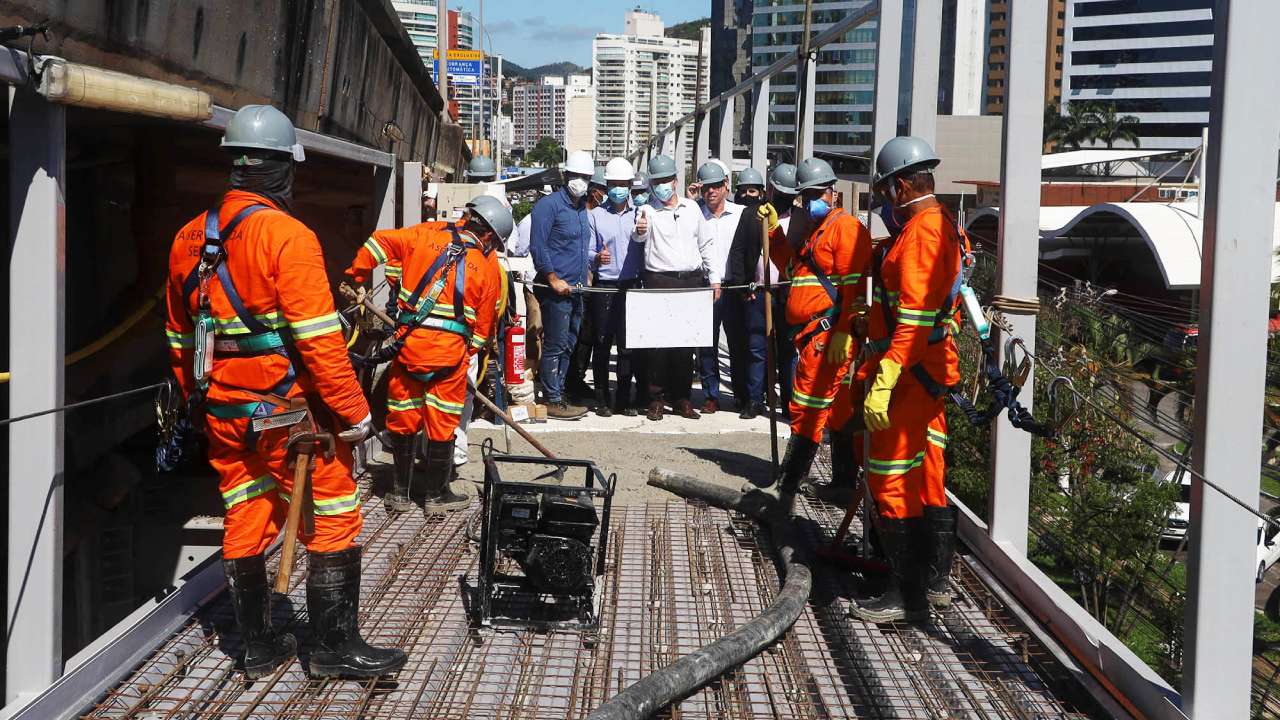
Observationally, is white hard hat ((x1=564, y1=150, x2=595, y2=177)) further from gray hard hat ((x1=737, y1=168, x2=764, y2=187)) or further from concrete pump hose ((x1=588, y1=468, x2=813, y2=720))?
concrete pump hose ((x1=588, y1=468, x2=813, y2=720))

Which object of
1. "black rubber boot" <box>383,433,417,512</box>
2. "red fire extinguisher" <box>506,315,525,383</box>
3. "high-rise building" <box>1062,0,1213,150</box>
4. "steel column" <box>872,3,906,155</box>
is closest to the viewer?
"black rubber boot" <box>383,433,417,512</box>

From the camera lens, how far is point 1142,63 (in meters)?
129

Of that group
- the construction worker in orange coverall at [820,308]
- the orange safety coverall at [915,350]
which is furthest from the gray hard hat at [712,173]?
the orange safety coverall at [915,350]

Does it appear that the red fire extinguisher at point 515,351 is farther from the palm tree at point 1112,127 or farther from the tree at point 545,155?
the tree at point 545,155

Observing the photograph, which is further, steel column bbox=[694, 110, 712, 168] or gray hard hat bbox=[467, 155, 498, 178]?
steel column bbox=[694, 110, 712, 168]

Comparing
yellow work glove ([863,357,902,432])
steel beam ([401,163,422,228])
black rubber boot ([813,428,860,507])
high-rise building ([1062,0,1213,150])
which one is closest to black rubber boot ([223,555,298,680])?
yellow work glove ([863,357,902,432])

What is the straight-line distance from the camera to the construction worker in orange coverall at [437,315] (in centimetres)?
712

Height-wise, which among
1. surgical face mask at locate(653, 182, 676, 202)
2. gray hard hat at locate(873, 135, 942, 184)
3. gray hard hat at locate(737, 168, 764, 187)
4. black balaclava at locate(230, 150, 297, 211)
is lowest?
black balaclava at locate(230, 150, 297, 211)

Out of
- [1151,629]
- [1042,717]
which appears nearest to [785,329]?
[1151,629]

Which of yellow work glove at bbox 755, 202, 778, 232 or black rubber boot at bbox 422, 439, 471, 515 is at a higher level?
yellow work glove at bbox 755, 202, 778, 232

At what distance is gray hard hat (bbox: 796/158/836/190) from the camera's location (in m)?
7.68

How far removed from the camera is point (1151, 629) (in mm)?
10219

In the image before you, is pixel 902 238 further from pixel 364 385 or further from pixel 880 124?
pixel 364 385

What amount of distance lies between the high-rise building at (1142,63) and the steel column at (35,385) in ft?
438
